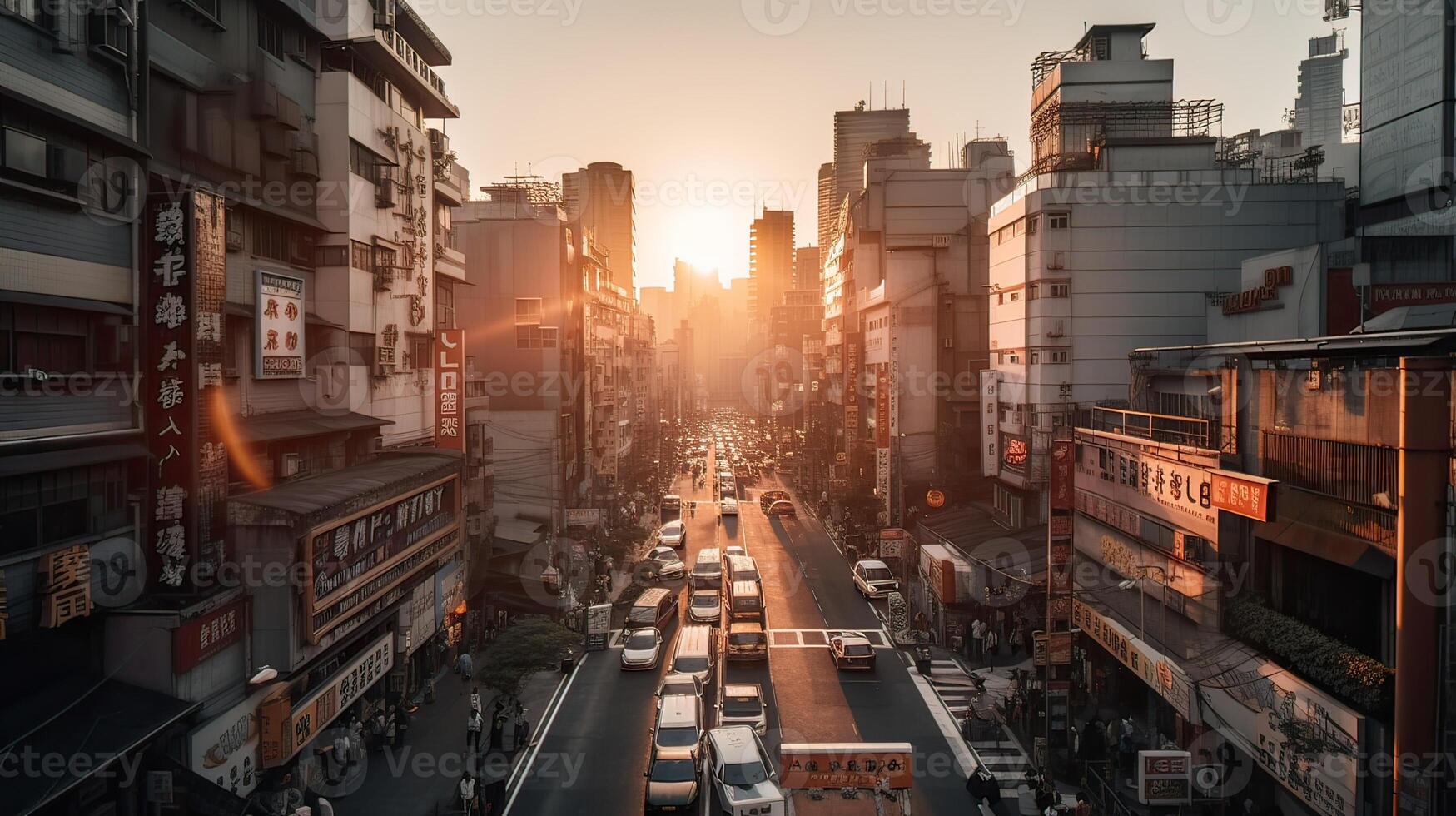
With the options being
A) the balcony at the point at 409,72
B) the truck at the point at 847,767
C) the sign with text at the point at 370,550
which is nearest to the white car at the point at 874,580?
the sign with text at the point at 370,550

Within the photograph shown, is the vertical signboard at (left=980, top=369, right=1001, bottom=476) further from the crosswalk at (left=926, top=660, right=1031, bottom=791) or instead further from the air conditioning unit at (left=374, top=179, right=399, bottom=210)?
the air conditioning unit at (left=374, top=179, right=399, bottom=210)

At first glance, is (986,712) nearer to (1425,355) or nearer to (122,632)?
(1425,355)

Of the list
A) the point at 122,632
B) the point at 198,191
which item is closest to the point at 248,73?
the point at 198,191

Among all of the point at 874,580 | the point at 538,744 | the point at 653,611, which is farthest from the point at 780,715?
the point at 874,580

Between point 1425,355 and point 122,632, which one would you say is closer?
point 1425,355

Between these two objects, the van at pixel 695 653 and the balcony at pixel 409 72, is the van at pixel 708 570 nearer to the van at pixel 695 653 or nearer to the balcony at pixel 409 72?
the van at pixel 695 653

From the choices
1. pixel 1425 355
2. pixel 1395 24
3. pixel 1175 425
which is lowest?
pixel 1175 425
